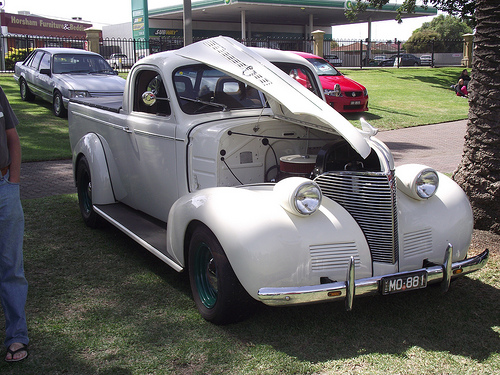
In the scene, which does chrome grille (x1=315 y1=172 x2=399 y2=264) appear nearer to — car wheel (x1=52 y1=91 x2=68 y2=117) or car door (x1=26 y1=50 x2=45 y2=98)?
car wheel (x1=52 y1=91 x2=68 y2=117)

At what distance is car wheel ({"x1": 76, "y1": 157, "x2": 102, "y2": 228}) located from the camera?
575 centimetres

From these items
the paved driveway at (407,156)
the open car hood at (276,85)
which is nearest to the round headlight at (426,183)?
the open car hood at (276,85)

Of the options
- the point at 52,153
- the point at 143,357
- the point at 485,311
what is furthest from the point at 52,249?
the point at 52,153

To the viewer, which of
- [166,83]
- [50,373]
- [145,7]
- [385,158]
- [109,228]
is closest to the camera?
[50,373]

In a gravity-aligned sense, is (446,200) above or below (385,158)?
below

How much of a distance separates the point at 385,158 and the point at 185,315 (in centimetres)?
182

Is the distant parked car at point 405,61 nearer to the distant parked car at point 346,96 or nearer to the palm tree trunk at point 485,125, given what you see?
the distant parked car at point 346,96

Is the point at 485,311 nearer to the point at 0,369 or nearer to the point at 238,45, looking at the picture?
the point at 238,45

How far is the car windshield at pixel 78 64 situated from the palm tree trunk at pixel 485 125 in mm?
9989

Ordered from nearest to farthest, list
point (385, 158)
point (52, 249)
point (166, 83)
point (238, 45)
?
point (385, 158) → point (238, 45) → point (166, 83) → point (52, 249)

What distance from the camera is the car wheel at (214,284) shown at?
3338 millimetres

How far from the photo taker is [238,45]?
14.3 feet

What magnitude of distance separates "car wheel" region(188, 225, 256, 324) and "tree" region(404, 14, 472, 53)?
135 ft

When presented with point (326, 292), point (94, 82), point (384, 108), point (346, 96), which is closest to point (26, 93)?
point (94, 82)
